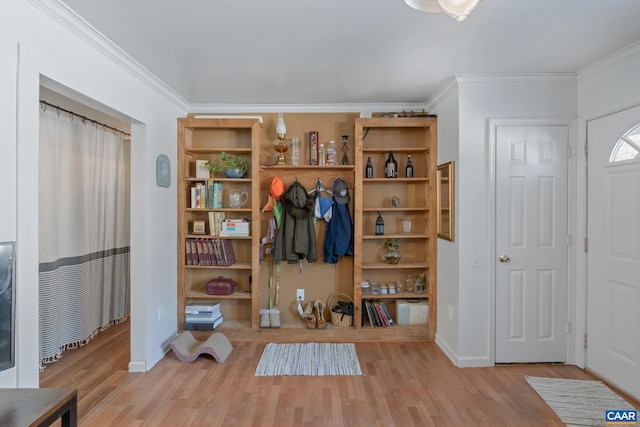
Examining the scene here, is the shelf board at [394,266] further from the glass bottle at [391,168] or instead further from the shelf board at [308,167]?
the shelf board at [308,167]

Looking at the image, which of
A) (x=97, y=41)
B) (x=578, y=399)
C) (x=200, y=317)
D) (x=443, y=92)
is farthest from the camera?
(x=200, y=317)

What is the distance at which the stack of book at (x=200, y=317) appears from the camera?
364cm

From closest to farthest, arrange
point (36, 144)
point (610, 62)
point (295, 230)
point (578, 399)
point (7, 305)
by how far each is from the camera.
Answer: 1. point (7, 305)
2. point (36, 144)
3. point (578, 399)
4. point (610, 62)
5. point (295, 230)

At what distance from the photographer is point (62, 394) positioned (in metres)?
1.29

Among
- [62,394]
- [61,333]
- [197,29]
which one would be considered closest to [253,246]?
[61,333]

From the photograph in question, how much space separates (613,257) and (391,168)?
2.02m

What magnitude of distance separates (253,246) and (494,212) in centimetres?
233

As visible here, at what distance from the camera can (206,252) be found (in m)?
3.75

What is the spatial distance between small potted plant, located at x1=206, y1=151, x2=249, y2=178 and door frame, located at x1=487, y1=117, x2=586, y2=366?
243 centimetres

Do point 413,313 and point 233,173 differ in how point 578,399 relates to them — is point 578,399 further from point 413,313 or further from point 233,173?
point 233,173

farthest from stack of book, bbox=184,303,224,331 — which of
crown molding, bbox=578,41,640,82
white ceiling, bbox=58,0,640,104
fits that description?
crown molding, bbox=578,41,640,82

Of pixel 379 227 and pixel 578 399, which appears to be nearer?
pixel 578 399

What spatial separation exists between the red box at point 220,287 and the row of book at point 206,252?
18 cm

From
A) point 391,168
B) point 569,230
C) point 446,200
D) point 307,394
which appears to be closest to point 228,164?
point 391,168
